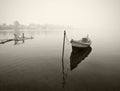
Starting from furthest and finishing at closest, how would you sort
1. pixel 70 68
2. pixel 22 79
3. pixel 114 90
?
pixel 70 68
pixel 22 79
pixel 114 90

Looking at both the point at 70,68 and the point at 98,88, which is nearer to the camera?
the point at 98,88

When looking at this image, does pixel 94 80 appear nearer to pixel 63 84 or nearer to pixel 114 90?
pixel 114 90

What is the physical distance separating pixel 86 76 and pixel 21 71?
11315 millimetres

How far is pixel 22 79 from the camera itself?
15195mm

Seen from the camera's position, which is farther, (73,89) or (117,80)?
(117,80)

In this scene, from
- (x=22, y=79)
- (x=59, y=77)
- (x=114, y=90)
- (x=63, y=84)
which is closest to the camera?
(x=114, y=90)

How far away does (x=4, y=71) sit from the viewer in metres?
17.6

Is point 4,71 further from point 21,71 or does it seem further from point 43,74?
point 43,74

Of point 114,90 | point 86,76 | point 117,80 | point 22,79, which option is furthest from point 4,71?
point 117,80

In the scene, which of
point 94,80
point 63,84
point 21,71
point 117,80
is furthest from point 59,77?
point 117,80

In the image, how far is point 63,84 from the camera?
46.8 ft

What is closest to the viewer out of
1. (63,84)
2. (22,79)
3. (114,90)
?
(114,90)

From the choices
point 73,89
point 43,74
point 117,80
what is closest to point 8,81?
point 43,74

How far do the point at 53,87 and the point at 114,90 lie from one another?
7958mm
